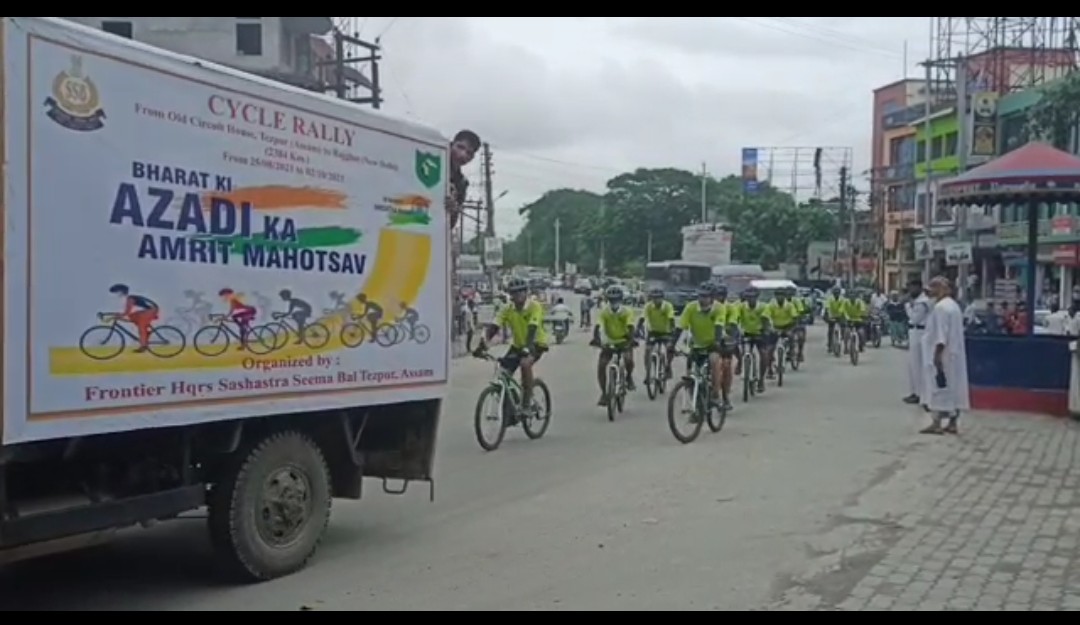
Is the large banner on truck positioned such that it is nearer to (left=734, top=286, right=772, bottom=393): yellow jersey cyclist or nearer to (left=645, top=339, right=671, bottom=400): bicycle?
(left=645, top=339, right=671, bottom=400): bicycle

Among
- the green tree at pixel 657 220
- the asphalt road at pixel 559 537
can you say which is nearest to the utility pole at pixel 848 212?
the green tree at pixel 657 220

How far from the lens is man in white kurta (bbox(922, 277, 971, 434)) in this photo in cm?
1416

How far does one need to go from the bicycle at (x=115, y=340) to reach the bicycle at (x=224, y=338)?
185 mm

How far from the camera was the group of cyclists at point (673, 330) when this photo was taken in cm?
1370

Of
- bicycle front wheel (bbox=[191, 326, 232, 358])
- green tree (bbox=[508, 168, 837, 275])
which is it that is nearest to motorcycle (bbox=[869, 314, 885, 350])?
bicycle front wheel (bbox=[191, 326, 232, 358])

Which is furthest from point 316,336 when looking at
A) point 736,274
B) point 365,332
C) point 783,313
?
point 736,274

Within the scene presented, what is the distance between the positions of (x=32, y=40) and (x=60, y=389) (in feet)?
5.07

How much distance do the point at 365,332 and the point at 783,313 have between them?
15.5 metres

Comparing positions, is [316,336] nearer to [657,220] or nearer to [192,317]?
[192,317]

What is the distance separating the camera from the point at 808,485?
34.7 feet

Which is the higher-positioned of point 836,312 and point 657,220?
point 657,220

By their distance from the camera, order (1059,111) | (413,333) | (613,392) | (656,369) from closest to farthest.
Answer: (413,333) → (613,392) → (656,369) → (1059,111)

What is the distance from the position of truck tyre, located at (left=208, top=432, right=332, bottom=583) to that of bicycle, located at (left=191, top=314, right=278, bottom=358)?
0.60m

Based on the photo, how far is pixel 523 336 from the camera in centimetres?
1363
